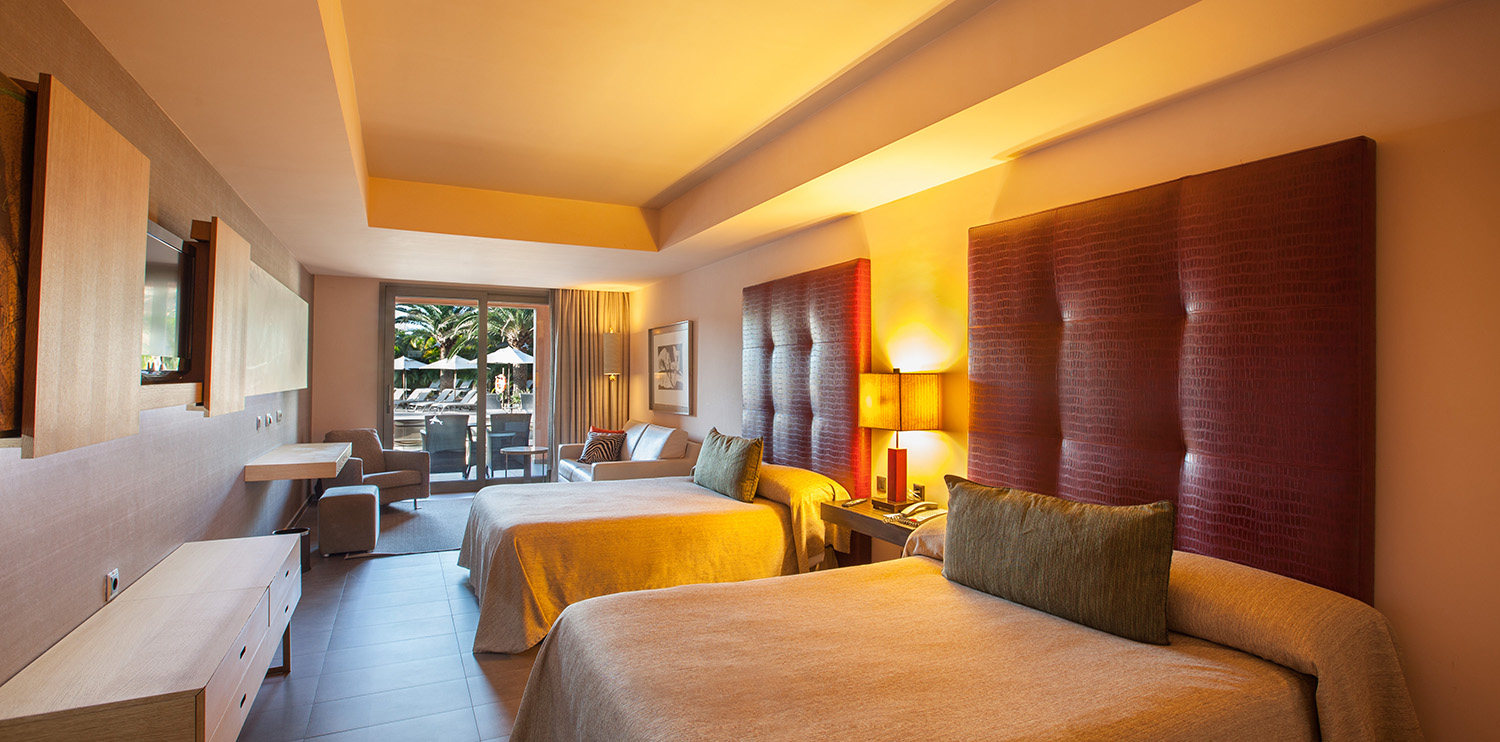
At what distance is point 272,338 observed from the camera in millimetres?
4195

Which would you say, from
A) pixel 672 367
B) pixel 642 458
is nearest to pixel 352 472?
pixel 642 458

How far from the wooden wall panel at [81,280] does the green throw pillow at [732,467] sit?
9.34 feet

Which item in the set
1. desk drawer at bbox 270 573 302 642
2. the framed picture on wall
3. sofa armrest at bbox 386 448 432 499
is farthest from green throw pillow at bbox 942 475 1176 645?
sofa armrest at bbox 386 448 432 499

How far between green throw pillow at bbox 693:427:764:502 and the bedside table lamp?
35.0 inches

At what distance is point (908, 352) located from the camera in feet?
12.4

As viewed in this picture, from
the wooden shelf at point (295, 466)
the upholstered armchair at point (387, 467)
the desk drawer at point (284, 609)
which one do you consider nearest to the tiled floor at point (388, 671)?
the desk drawer at point (284, 609)

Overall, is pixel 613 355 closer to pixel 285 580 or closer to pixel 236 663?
pixel 285 580

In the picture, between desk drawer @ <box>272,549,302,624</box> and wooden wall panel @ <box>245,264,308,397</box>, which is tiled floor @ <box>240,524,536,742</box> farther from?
wooden wall panel @ <box>245,264,308,397</box>

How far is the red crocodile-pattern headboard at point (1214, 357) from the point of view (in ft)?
6.52

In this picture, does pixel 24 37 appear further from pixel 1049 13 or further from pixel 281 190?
pixel 1049 13

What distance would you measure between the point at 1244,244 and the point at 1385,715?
4.39ft

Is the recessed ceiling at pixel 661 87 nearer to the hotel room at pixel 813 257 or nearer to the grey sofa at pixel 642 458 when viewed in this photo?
the hotel room at pixel 813 257

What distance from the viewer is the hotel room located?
5.89 feet

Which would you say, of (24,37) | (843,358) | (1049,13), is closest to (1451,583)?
(1049,13)
